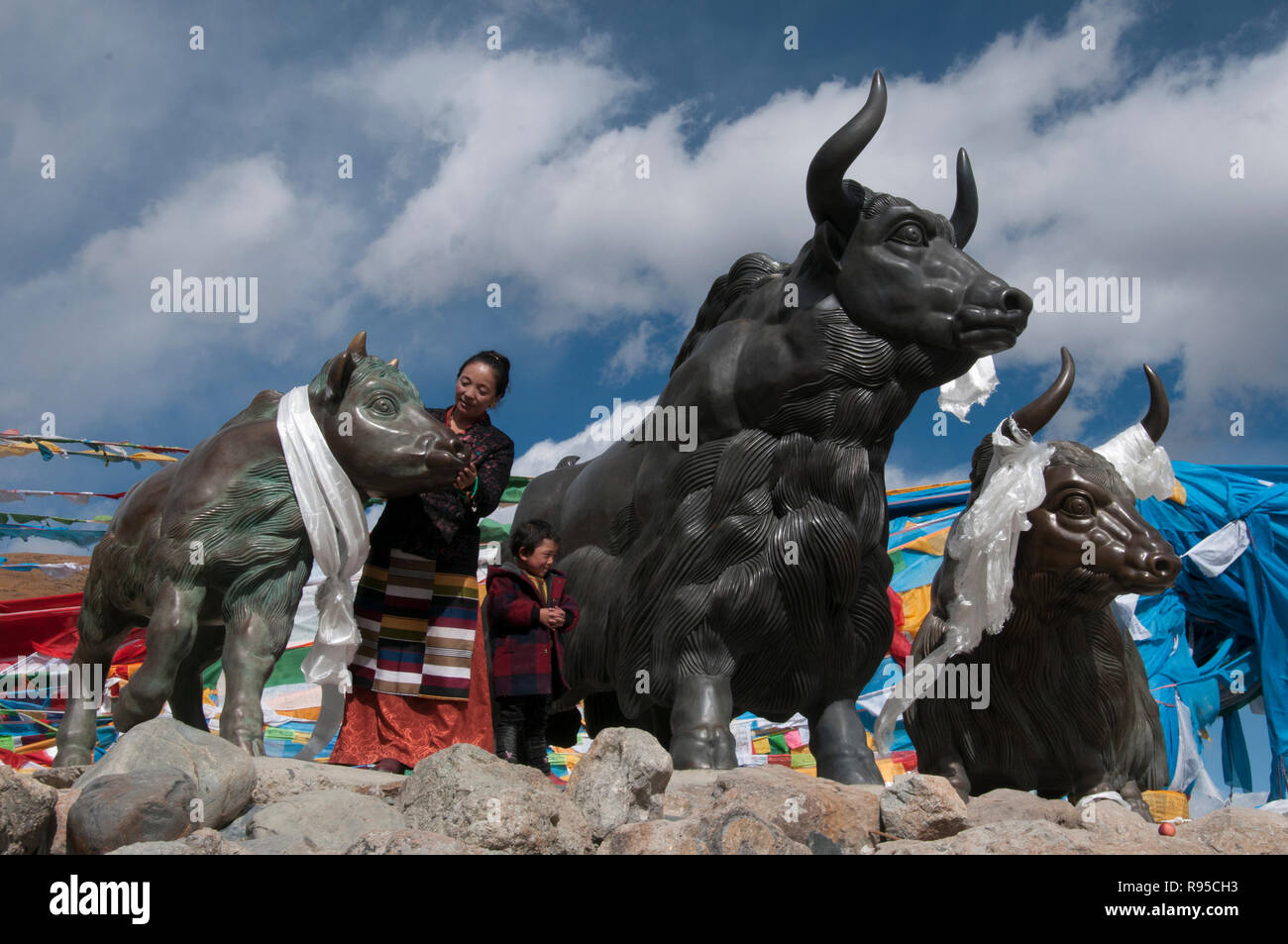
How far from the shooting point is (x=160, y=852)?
218 centimetres

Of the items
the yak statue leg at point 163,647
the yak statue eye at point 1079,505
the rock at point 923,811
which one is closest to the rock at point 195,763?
the yak statue leg at point 163,647

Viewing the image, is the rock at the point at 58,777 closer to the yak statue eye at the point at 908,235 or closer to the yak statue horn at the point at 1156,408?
the yak statue eye at the point at 908,235

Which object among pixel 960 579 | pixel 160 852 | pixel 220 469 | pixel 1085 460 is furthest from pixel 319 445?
pixel 1085 460

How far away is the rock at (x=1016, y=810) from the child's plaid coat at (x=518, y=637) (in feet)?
5.20

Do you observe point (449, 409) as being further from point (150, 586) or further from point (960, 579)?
point (960, 579)

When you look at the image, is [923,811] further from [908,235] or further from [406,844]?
[908,235]

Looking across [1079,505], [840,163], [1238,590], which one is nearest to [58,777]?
[840,163]

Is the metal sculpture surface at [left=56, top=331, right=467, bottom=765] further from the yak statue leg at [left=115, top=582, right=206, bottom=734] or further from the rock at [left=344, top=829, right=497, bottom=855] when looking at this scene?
the rock at [left=344, top=829, right=497, bottom=855]

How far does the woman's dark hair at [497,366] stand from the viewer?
440 centimetres

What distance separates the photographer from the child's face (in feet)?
15.1

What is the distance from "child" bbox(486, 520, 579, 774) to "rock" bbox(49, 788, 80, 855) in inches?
70.0

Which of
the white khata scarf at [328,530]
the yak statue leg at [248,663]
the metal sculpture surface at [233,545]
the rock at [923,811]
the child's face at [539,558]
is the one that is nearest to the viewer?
the rock at [923,811]

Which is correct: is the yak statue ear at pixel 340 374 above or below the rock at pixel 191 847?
above

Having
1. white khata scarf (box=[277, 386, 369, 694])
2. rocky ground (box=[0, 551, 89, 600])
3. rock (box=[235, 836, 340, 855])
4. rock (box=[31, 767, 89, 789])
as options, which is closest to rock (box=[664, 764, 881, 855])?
rock (box=[235, 836, 340, 855])
